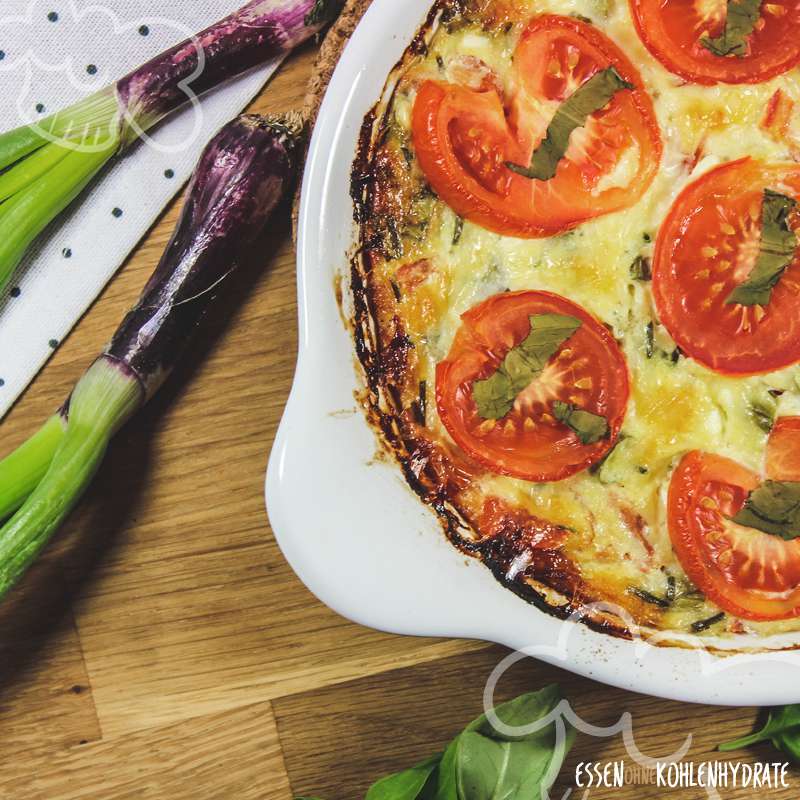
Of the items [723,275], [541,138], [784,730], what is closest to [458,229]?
[541,138]

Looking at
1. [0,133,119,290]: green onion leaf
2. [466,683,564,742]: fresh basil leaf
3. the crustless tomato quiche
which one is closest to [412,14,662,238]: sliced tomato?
the crustless tomato quiche

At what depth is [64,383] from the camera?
181 cm

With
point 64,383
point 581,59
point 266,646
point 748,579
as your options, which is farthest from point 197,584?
point 581,59

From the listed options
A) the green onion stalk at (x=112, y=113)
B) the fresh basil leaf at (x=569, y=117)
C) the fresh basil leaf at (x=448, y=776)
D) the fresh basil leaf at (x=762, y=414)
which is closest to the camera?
the fresh basil leaf at (x=569, y=117)

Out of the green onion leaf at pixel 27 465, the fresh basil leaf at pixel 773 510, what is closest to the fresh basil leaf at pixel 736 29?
the fresh basil leaf at pixel 773 510

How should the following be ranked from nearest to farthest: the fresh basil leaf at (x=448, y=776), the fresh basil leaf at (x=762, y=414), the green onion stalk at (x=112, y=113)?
the fresh basil leaf at (x=762, y=414) < the fresh basil leaf at (x=448, y=776) < the green onion stalk at (x=112, y=113)

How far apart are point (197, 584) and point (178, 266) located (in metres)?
0.63

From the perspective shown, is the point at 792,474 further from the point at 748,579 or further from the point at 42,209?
the point at 42,209

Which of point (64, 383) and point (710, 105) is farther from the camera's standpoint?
point (64, 383)

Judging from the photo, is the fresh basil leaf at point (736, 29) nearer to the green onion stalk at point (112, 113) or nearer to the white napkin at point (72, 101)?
the green onion stalk at point (112, 113)

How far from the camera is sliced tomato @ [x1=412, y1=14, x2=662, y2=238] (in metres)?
1.44

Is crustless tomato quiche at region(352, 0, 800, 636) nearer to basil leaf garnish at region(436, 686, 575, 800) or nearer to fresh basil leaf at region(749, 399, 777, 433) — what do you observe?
fresh basil leaf at region(749, 399, 777, 433)

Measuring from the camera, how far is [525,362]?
1419mm

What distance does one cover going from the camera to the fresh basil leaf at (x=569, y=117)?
1.40 metres
